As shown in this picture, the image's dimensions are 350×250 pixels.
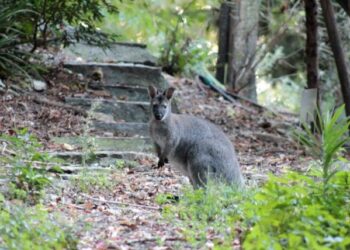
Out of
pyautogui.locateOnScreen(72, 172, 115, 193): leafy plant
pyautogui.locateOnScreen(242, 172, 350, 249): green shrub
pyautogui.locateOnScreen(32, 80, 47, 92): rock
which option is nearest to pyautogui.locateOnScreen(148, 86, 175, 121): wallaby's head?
pyautogui.locateOnScreen(72, 172, 115, 193): leafy plant

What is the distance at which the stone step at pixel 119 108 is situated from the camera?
35.0 feet

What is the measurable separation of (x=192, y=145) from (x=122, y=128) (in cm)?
266

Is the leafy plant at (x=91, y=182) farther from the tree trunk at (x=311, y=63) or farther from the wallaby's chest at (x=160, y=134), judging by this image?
the tree trunk at (x=311, y=63)

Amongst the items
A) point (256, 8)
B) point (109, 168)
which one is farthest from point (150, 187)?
point (256, 8)

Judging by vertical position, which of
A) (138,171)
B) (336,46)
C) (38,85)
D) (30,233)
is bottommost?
(30,233)

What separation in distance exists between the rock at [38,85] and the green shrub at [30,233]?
5786 millimetres

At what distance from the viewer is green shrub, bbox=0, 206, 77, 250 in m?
4.53

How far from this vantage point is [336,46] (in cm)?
1009

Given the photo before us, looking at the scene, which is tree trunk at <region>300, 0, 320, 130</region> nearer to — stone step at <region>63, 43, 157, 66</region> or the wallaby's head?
the wallaby's head

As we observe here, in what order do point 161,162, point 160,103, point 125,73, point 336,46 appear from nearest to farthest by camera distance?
point 161,162 → point 160,103 → point 336,46 → point 125,73

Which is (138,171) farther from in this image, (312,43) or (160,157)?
(312,43)

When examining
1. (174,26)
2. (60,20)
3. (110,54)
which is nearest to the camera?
(60,20)

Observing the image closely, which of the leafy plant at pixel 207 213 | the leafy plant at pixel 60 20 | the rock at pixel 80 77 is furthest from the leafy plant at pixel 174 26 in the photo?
the leafy plant at pixel 207 213

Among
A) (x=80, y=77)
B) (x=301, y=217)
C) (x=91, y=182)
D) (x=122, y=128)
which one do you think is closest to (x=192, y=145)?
(x=91, y=182)
